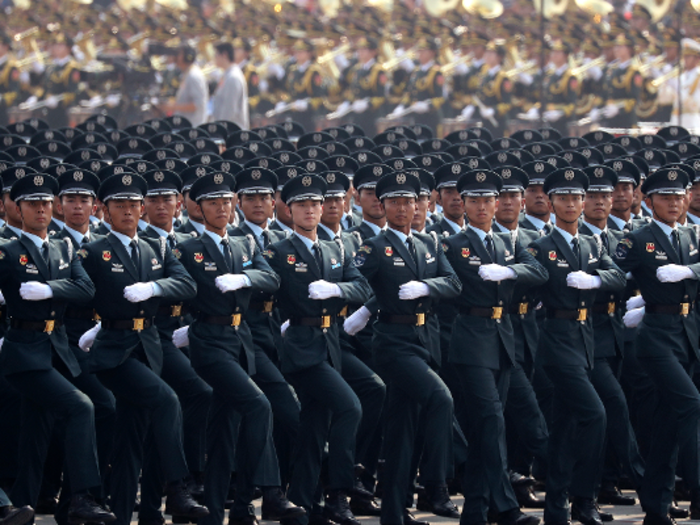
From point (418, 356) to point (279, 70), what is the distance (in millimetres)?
17541

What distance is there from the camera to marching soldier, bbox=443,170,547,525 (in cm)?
880

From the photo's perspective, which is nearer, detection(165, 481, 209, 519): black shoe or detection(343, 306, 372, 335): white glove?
detection(165, 481, 209, 519): black shoe

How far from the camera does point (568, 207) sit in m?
9.57

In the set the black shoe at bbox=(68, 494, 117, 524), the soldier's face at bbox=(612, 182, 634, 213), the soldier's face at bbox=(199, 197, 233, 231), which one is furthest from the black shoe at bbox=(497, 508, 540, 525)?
the soldier's face at bbox=(612, 182, 634, 213)

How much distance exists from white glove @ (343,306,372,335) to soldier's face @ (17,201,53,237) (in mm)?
1843

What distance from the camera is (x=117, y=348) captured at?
338 inches

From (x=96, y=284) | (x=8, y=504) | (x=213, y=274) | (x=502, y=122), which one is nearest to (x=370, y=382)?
(x=213, y=274)

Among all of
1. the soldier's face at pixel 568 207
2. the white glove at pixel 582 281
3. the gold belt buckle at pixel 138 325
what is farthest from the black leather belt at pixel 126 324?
the soldier's face at pixel 568 207

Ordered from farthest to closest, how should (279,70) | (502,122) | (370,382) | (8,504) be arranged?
(279,70), (502,122), (370,382), (8,504)

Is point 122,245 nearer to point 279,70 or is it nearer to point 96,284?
point 96,284

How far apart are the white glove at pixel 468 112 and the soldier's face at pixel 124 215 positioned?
47.7 ft

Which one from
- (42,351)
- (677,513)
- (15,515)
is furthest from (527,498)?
(15,515)

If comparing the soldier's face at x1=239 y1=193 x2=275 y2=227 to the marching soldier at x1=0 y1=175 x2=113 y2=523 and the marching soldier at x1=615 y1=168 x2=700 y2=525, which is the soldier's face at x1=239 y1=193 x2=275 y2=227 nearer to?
the marching soldier at x1=0 y1=175 x2=113 y2=523

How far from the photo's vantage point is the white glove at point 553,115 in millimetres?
22609
